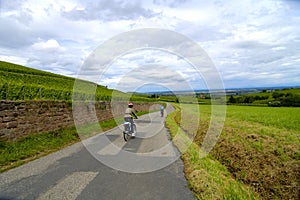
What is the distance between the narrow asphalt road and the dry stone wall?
8.46ft

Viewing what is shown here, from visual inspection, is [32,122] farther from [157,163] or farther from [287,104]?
[287,104]

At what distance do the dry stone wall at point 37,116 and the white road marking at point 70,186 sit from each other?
5123 mm

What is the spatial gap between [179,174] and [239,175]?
194 centimetres

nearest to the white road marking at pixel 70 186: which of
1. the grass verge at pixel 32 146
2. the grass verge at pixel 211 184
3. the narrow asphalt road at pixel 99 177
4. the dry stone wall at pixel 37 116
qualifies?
the narrow asphalt road at pixel 99 177

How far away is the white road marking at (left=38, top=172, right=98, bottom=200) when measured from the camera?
196 inches

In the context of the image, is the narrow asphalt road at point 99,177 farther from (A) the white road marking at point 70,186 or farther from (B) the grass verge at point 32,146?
(B) the grass verge at point 32,146

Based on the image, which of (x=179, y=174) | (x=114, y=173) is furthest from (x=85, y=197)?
(x=179, y=174)

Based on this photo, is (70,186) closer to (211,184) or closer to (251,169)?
(211,184)

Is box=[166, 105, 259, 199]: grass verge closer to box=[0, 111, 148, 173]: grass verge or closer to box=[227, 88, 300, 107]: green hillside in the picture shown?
box=[0, 111, 148, 173]: grass verge

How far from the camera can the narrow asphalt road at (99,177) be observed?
5.18 m

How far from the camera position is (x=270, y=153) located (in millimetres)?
7902

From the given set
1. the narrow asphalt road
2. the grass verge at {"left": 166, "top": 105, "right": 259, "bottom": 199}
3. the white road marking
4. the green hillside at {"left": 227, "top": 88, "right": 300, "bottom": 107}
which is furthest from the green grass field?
the green hillside at {"left": 227, "top": 88, "right": 300, "bottom": 107}

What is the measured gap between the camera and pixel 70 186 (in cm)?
557

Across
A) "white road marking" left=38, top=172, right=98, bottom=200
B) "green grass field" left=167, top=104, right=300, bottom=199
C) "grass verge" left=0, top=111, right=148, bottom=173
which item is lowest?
"green grass field" left=167, top=104, right=300, bottom=199
